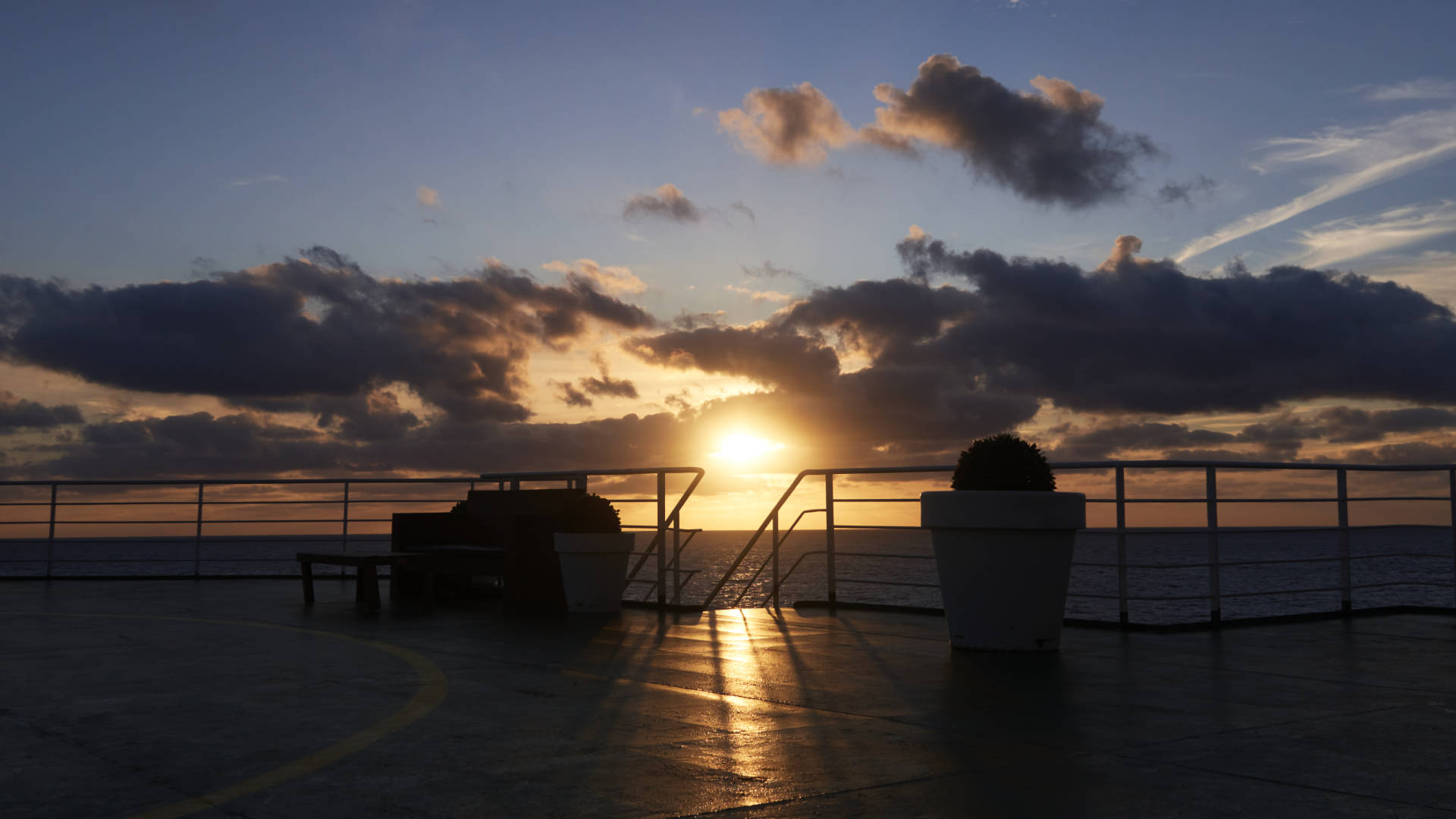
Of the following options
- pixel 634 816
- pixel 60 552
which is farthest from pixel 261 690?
pixel 60 552

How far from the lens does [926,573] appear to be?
8538 centimetres

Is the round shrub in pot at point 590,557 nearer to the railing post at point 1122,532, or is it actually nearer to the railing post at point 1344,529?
the railing post at point 1122,532

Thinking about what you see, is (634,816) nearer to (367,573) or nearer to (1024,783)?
(1024,783)

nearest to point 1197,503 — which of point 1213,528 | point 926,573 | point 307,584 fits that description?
point 1213,528

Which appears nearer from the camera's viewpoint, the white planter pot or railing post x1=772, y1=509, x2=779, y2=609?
the white planter pot

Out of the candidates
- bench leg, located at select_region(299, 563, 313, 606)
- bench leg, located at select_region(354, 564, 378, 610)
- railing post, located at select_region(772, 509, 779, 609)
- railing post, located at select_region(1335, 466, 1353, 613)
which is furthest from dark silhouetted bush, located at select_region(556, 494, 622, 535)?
railing post, located at select_region(1335, 466, 1353, 613)

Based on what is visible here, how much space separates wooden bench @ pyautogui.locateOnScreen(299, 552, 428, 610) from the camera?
10.3 m

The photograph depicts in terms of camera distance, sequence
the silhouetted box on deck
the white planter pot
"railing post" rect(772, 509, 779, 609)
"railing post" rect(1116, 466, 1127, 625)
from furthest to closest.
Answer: the silhouetted box on deck < "railing post" rect(772, 509, 779, 609) < the white planter pot < "railing post" rect(1116, 466, 1127, 625)

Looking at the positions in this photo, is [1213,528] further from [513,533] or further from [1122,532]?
[513,533]

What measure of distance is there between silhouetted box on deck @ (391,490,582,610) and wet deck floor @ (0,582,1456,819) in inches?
103

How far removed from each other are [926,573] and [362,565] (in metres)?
78.2

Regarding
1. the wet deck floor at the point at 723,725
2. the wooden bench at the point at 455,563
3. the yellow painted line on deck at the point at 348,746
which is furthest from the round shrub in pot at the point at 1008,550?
the wooden bench at the point at 455,563

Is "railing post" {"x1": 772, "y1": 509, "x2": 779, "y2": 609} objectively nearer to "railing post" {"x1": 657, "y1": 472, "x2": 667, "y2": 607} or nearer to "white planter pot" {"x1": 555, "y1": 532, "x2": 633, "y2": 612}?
"railing post" {"x1": 657, "y1": 472, "x2": 667, "y2": 607}

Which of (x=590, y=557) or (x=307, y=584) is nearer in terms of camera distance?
(x=590, y=557)
